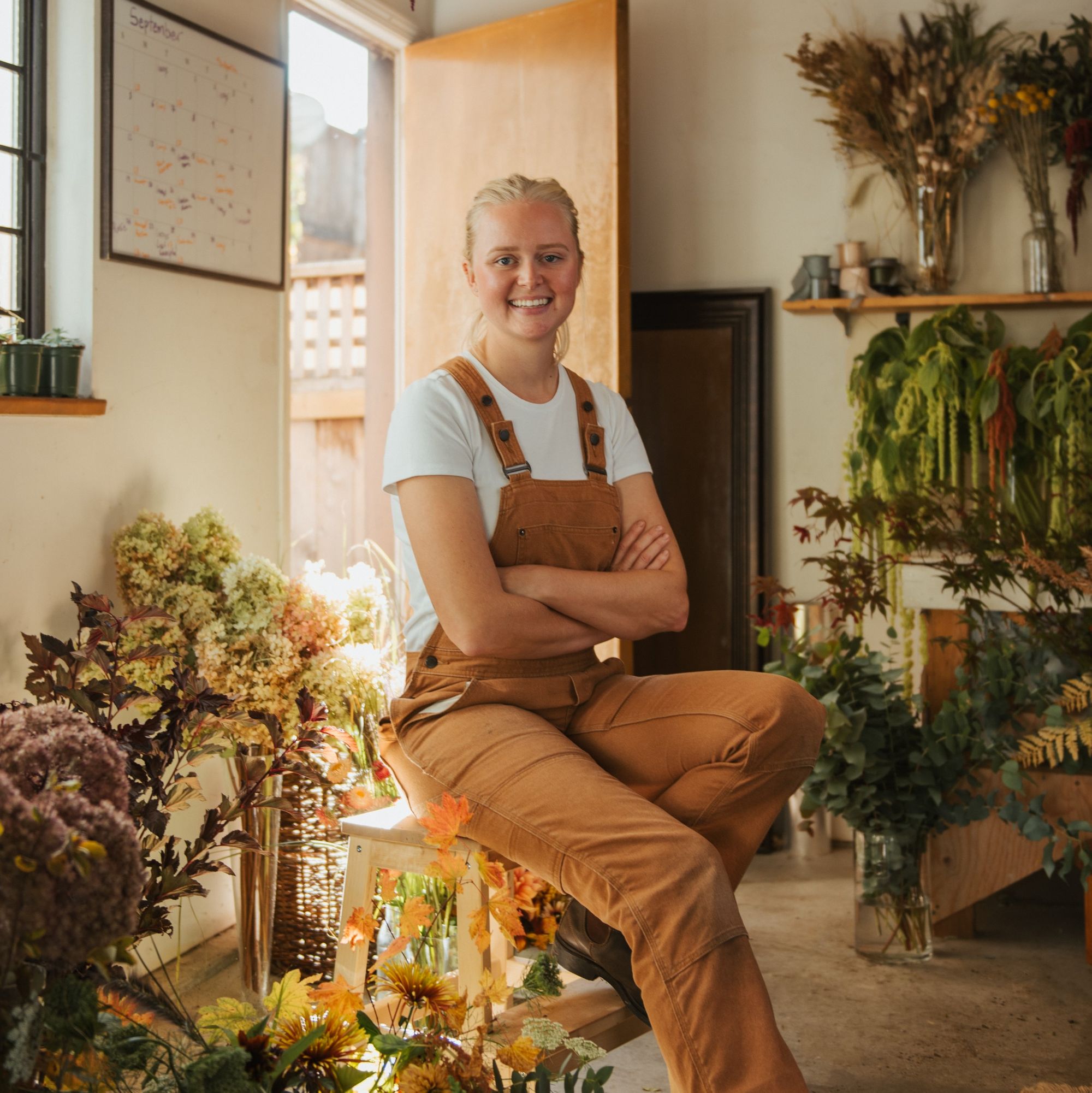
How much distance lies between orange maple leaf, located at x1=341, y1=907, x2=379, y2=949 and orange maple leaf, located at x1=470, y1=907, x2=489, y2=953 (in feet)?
0.55

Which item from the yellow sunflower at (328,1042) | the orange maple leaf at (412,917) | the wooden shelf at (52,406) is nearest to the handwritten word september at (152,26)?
the wooden shelf at (52,406)

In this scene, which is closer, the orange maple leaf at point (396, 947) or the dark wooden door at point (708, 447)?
the orange maple leaf at point (396, 947)


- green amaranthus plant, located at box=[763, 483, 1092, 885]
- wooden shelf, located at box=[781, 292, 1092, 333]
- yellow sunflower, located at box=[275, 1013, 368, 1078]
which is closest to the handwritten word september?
green amaranthus plant, located at box=[763, 483, 1092, 885]

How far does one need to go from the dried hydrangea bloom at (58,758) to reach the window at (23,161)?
1.99m

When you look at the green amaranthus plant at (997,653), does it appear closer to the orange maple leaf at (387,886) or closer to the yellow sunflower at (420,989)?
the orange maple leaf at (387,886)

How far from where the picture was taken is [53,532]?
2.59 metres

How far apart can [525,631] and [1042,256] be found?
7.86ft

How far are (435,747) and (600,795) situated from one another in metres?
0.30

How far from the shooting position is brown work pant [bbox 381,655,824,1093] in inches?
63.0

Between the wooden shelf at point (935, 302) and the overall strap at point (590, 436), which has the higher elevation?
the wooden shelf at point (935, 302)

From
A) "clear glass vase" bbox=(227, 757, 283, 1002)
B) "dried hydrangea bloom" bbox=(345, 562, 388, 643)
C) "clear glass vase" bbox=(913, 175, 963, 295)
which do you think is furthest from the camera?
"clear glass vase" bbox=(913, 175, 963, 295)

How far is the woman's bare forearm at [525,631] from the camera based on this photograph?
1.92 m

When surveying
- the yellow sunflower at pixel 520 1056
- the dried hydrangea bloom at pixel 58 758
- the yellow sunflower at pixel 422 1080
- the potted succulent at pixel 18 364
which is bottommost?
the yellow sunflower at pixel 520 1056

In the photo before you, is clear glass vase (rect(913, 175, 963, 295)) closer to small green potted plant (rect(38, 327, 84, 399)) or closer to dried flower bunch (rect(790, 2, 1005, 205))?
dried flower bunch (rect(790, 2, 1005, 205))
